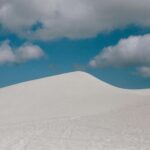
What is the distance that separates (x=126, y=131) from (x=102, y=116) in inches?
155

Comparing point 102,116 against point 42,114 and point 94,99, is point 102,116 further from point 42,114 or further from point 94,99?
point 94,99

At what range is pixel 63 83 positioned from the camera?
2917 cm

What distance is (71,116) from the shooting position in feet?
60.0

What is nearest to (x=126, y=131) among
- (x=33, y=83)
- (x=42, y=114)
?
(x=42, y=114)

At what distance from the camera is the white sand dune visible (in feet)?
38.8

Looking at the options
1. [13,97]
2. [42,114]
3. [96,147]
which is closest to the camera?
[96,147]

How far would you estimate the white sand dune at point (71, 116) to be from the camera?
11820 mm

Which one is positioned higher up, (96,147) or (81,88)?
(81,88)

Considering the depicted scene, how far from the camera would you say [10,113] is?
21.2m

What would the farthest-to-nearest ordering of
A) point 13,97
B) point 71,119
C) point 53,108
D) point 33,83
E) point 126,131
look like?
point 33,83
point 13,97
point 53,108
point 71,119
point 126,131

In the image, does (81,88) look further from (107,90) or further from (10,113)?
(10,113)

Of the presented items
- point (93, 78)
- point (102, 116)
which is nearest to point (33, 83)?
point (93, 78)

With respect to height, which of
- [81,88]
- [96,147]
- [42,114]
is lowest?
[96,147]

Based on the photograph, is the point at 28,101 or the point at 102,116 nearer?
the point at 102,116
